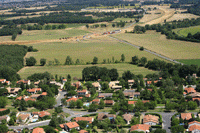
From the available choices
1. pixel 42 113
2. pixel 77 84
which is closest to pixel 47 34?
pixel 77 84

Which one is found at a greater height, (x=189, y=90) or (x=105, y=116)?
(x=189, y=90)

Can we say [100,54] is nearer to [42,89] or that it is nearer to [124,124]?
[42,89]

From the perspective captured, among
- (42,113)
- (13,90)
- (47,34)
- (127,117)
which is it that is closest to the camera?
(127,117)

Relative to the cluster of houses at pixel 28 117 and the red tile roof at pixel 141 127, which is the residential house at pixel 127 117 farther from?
the cluster of houses at pixel 28 117

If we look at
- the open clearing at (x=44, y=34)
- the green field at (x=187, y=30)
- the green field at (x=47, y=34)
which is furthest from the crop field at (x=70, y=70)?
the green field at (x=187, y=30)

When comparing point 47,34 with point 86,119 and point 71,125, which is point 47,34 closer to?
point 86,119

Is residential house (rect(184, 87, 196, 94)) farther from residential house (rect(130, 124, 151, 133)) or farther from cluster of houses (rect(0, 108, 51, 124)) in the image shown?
cluster of houses (rect(0, 108, 51, 124))

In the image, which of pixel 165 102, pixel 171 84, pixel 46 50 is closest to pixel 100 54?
pixel 46 50
